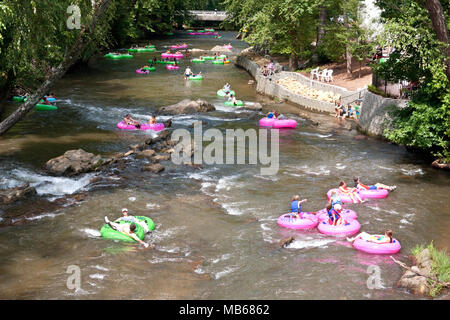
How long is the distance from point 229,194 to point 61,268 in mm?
7134

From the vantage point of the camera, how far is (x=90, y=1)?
59.6 feet

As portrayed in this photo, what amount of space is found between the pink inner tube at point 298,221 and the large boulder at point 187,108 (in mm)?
16728

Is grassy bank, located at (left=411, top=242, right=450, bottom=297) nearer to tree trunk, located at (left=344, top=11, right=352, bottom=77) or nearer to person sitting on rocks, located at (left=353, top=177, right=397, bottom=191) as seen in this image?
person sitting on rocks, located at (left=353, top=177, right=397, bottom=191)

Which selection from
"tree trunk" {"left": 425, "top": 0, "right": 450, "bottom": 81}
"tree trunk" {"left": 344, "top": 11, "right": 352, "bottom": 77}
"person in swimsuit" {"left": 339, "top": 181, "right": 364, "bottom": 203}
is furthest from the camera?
"tree trunk" {"left": 344, "top": 11, "right": 352, "bottom": 77}

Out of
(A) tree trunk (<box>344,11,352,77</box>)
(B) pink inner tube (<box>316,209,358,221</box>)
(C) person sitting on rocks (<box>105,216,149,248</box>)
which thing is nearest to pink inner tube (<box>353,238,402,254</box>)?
(B) pink inner tube (<box>316,209,358,221</box>)

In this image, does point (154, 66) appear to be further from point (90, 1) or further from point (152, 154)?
point (90, 1)

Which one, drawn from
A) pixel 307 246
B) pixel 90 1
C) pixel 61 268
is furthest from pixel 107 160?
pixel 307 246

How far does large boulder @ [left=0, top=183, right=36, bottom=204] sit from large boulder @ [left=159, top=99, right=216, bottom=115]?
552 inches

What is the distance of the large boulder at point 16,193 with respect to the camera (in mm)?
17406

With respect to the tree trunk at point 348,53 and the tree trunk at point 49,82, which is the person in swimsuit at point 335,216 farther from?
the tree trunk at point 348,53

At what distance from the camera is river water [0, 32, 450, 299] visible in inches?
485

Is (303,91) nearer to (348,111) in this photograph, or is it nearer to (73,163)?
(348,111)

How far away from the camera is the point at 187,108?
104 ft

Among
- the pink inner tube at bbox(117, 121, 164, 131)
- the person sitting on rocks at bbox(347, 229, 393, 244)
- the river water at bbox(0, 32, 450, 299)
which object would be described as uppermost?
the pink inner tube at bbox(117, 121, 164, 131)
